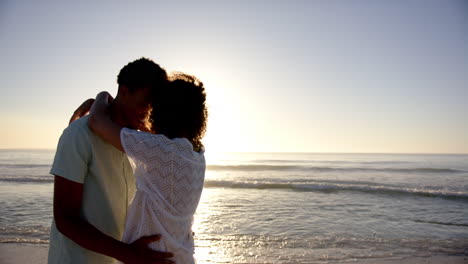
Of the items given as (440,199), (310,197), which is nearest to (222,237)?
(310,197)

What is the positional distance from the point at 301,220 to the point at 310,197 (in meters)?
4.59

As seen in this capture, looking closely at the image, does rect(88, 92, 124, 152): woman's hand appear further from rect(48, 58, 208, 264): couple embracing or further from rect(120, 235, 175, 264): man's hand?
rect(120, 235, 175, 264): man's hand

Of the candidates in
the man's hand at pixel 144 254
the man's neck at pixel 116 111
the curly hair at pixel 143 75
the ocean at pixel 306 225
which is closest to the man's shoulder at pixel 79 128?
the man's neck at pixel 116 111

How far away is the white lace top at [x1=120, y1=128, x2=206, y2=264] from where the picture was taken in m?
1.32

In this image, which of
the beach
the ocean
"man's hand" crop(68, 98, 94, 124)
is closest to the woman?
"man's hand" crop(68, 98, 94, 124)

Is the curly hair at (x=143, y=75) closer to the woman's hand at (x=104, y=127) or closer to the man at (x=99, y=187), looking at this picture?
the man at (x=99, y=187)

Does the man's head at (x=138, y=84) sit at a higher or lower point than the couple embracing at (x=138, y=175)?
higher

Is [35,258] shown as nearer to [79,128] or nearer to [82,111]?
[82,111]

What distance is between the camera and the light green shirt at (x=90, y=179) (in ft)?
4.37

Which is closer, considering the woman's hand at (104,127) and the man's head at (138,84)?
the woman's hand at (104,127)

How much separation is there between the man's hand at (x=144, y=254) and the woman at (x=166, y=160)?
2 cm

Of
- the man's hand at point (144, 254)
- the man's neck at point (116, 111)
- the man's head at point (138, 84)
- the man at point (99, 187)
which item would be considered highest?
the man's head at point (138, 84)

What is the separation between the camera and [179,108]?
1.39 m

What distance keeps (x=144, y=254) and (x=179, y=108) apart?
67cm
